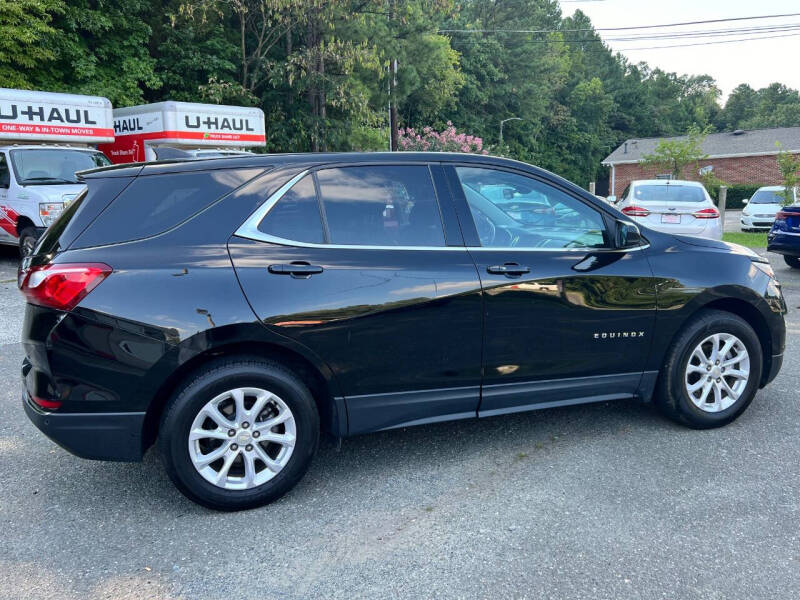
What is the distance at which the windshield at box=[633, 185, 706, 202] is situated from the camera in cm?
1221

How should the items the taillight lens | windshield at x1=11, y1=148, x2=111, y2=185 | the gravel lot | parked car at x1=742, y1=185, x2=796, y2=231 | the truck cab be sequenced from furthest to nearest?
parked car at x1=742, y1=185, x2=796, y2=231, the taillight lens, windshield at x1=11, y1=148, x2=111, y2=185, the truck cab, the gravel lot

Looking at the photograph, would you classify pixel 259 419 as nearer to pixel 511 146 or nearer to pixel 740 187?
pixel 740 187

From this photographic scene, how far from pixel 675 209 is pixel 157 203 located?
1059 centimetres

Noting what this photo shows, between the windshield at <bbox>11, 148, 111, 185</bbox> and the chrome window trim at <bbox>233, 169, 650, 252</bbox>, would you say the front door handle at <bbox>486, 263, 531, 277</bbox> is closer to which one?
the chrome window trim at <bbox>233, 169, 650, 252</bbox>

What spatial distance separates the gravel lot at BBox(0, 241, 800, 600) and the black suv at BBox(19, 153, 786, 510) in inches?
12.1

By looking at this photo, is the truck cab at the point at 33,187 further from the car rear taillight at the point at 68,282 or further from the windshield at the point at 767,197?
the windshield at the point at 767,197

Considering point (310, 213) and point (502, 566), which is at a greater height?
point (310, 213)

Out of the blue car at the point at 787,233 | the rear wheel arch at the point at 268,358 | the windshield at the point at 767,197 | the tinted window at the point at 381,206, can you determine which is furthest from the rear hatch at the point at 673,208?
the windshield at the point at 767,197

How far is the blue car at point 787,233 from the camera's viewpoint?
10.3 metres

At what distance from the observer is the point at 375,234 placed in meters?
3.43

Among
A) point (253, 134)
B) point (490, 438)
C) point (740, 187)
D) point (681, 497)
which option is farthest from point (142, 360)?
point (740, 187)

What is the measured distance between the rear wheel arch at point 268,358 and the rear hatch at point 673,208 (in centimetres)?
966

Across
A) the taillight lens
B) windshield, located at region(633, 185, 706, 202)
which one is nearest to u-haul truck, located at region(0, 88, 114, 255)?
windshield, located at region(633, 185, 706, 202)

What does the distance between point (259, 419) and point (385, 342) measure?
729 mm
